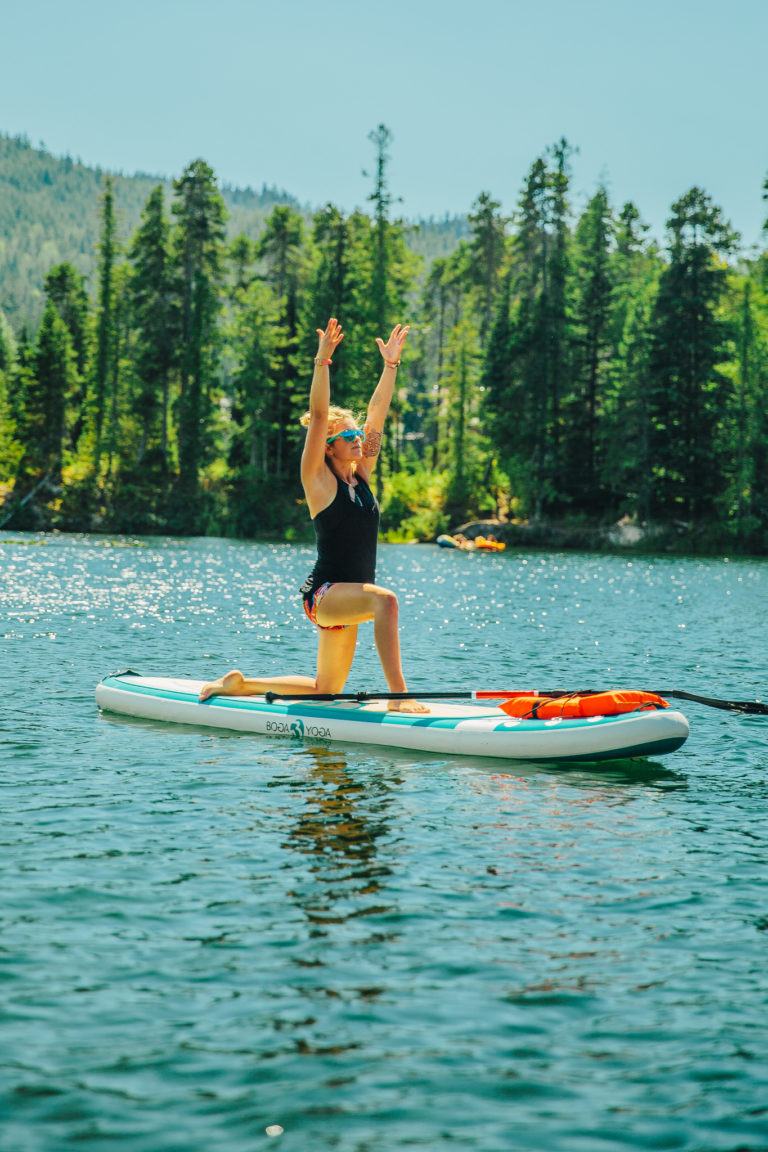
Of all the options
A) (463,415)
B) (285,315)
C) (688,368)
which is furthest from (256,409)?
(688,368)

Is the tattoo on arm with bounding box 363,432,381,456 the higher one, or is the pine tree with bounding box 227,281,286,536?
the pine tree with bounding box 227,281,286,536

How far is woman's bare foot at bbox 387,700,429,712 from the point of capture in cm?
1118

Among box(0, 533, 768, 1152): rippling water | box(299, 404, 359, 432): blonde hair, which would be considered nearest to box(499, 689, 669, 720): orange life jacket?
box(0, 533, 768, 1152): rippling water

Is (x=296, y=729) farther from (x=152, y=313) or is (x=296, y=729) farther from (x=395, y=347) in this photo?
(x=152, y=313)

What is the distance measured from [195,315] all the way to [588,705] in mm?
69284

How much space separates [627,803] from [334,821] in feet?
7.46

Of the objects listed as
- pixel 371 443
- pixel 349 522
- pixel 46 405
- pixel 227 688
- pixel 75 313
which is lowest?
pixel 227 688

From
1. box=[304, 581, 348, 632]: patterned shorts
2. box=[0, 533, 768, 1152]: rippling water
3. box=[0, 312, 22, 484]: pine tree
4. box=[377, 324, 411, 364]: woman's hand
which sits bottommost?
box=[0, 533, 768, 1152]: rippling water

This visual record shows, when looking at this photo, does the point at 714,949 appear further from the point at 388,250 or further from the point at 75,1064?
the point at 388,250

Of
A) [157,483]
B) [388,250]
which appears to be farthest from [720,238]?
[157,483]

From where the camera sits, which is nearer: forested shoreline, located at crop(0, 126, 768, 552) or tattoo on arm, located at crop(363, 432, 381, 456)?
tattoo on arm, located at crop(363, 432, 381, 456)

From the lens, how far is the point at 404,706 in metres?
11.3

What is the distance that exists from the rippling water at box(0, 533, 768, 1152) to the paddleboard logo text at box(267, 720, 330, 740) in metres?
0.15

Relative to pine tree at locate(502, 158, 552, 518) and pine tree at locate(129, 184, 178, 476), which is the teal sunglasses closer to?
pine tree at locate(502, 158, 552, 518)
